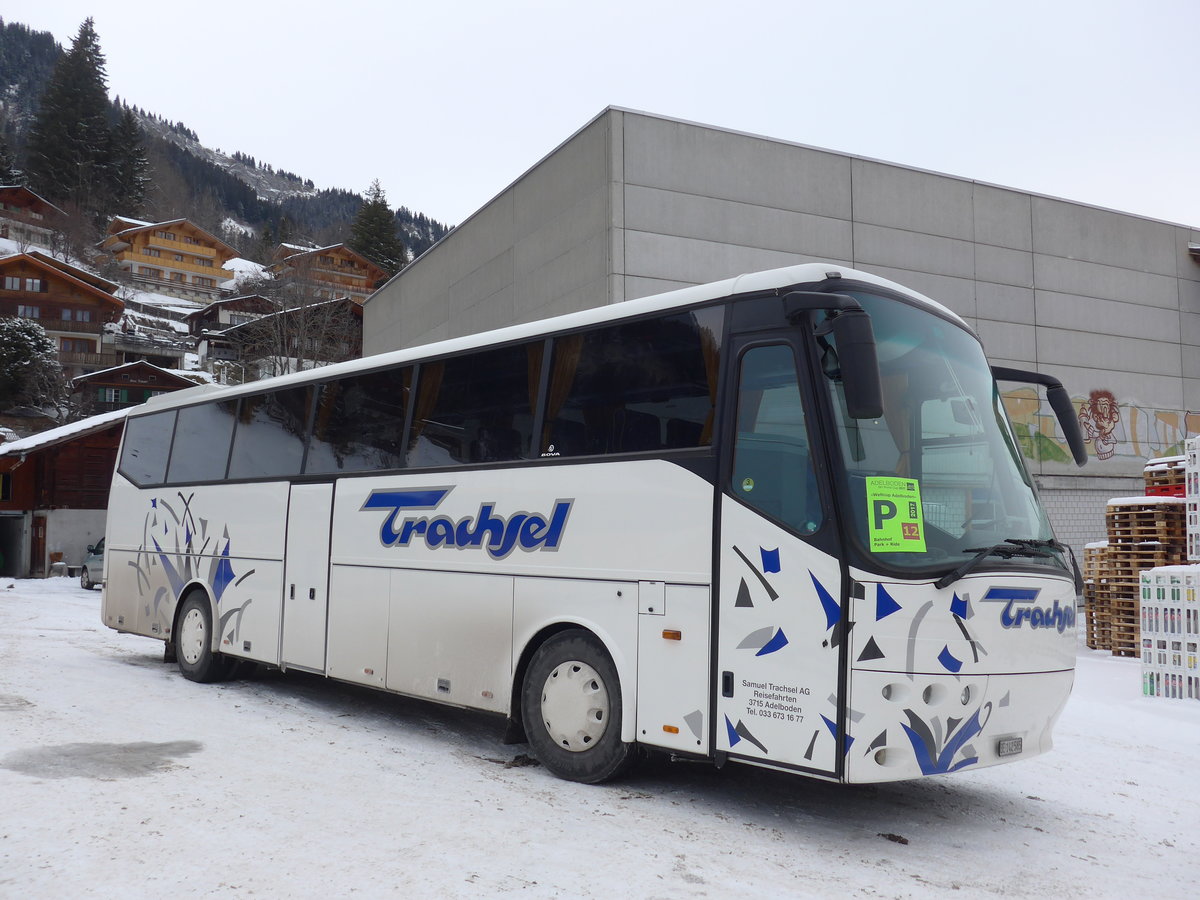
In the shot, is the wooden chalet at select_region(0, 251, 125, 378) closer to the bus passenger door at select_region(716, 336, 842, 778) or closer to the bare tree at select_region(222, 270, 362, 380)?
the bare tree at select_region(222, 270, 362, 380)

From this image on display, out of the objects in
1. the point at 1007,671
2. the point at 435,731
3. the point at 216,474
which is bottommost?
the point at 435,731

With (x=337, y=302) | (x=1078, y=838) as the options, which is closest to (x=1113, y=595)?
(x=1078, y=838)

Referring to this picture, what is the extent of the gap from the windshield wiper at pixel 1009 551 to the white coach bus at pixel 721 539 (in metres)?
0.03

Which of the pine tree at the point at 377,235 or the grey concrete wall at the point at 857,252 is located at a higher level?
the pine tree at the point at 377,235

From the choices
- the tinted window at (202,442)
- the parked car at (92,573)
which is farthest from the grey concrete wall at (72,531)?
the tinted window at (202,442)

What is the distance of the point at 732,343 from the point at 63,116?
117 m

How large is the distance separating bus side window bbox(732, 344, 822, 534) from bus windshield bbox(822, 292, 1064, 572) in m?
0.24

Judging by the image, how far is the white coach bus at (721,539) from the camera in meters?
5.32

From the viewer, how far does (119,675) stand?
11406 millimetres

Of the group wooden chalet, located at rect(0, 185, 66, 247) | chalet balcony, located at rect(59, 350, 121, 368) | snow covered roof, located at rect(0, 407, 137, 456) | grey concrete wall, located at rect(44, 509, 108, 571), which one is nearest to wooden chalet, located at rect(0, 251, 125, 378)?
chalet balcony, located at rect(59, 350, 121, 368)

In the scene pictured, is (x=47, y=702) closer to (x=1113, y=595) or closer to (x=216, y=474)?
(x=216, y=474)

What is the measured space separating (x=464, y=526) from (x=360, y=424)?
200 centimetres

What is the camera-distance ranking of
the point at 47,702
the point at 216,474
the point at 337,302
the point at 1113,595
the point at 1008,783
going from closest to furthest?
the point at 1008,783
the point at 47,702
the point at 216,474
the point at 1113,595
the point at 337,302

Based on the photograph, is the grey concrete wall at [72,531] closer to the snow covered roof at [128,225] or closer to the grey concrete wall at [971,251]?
the grey concrete wall at [971,251]
